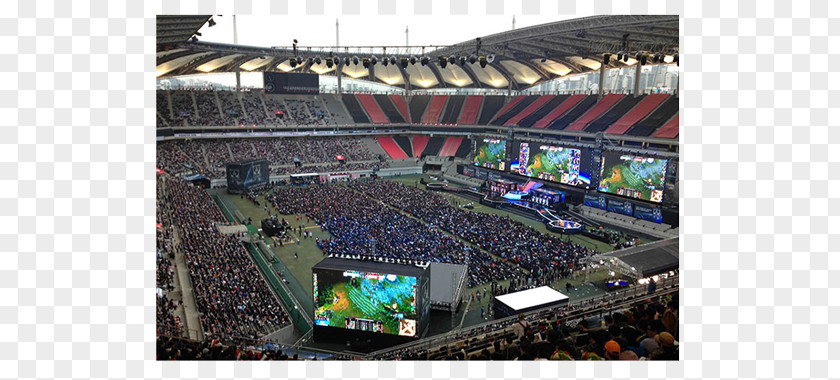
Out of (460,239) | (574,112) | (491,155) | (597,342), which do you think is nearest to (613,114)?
(574,112)

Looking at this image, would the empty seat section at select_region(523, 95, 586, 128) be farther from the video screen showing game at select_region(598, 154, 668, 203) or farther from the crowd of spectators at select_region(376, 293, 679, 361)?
the crowd of spectators at select_region(376, 293, 679, 361)

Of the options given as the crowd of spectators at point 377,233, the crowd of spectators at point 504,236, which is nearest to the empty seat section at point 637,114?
the crowd of spectators at point 504,236

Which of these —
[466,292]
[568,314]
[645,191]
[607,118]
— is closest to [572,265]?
[466,292]

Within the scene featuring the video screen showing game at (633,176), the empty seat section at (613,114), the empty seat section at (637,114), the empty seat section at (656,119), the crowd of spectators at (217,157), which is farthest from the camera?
the crowd of spectators at (217,157)

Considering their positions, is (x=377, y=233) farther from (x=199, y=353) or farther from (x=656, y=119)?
(x=656, y=119)

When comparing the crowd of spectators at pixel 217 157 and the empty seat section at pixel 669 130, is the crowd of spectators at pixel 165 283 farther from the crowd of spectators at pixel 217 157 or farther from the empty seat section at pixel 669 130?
the empty seat section at pixel 669 130

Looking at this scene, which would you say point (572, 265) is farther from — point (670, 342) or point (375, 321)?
point (670, 342)
